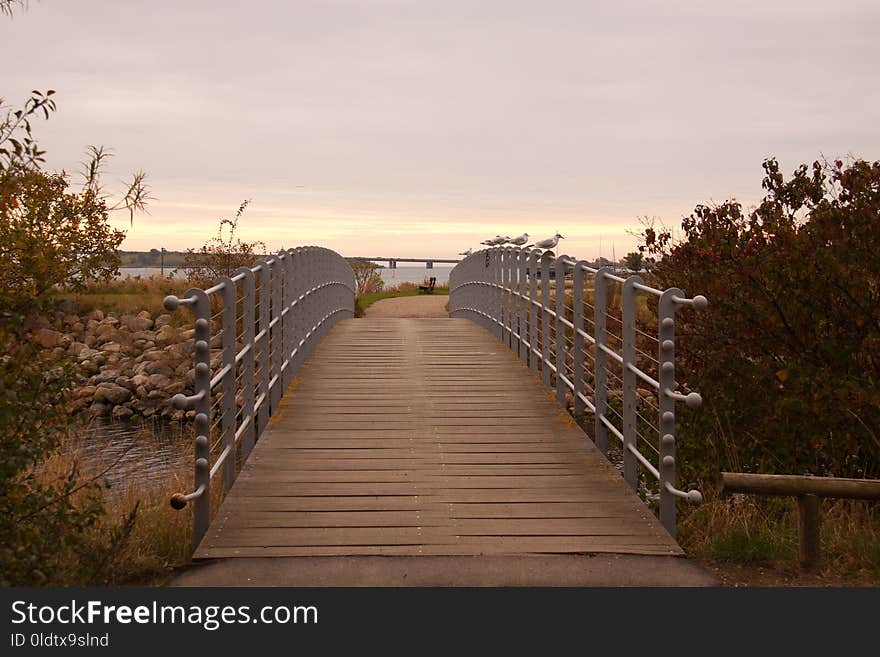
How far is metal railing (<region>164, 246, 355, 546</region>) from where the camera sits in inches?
260

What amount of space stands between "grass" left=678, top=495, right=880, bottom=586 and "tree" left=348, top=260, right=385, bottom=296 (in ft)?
116

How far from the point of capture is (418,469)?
8.23 meters

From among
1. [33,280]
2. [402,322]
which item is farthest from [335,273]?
[33,280]

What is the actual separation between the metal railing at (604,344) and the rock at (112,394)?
32.8 feet

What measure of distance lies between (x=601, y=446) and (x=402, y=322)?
9.65 meters

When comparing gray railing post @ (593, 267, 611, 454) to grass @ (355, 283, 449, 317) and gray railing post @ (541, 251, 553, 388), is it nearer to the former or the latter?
gray railing post @ (541, 251, 553, 388)

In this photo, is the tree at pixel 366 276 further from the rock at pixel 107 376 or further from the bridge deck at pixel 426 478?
the bridge deck at pixel 426 478

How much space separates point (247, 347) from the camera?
8.35 meters

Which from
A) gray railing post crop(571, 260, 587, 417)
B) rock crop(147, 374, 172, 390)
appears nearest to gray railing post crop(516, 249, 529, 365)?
gray railing post crop(571, 260, 587, 417)

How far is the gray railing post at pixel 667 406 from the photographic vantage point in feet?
21.6

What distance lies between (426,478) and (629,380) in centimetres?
167

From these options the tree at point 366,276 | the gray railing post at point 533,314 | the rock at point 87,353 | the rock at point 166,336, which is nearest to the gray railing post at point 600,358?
the gray railing post at point 533,314

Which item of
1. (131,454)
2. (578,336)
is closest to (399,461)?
(578,336)

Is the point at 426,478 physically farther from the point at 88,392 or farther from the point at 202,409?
the point at 88,392
